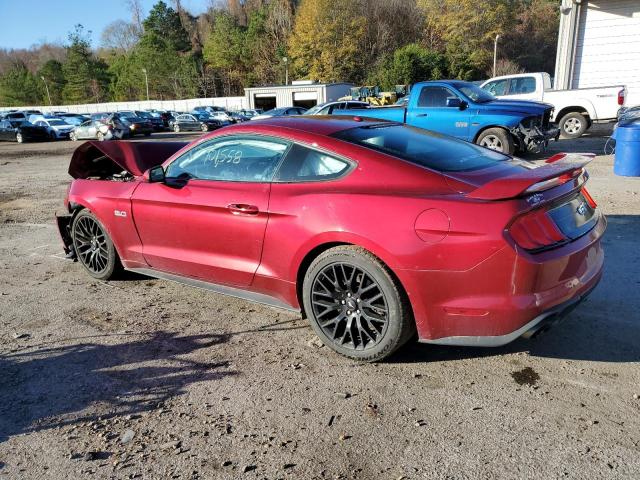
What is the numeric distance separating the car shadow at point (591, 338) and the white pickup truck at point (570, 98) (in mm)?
11656

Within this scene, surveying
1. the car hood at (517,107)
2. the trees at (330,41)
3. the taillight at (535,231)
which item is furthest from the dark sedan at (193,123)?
the trees at (330,41)

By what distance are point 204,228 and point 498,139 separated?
8758mm

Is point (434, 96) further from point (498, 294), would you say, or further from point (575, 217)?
point (498, 294)

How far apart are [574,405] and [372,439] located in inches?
44.9

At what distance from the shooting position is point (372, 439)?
2607mm

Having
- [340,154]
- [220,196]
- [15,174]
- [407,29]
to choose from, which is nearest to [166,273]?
[220,196]

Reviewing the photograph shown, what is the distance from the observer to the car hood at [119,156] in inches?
194

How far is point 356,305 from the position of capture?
329cm

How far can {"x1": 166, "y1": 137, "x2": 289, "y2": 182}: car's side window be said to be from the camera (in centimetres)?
373

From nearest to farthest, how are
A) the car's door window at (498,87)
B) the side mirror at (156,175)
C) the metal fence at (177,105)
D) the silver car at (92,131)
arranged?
the side mirror at (156,175) < the car's door window at (498,87) < the silver car at (92,131) < the metal fence at (177,105)

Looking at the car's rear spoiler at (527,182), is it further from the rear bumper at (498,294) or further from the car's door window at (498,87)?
the car's door window at (498,87)

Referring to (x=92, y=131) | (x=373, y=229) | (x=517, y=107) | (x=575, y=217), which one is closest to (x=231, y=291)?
(x=373, y=229)

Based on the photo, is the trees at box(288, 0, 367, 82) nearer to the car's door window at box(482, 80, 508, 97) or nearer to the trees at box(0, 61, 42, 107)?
the trees at box(0, 61, 42, 107)

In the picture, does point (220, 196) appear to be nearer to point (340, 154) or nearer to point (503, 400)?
point (340, 154)
